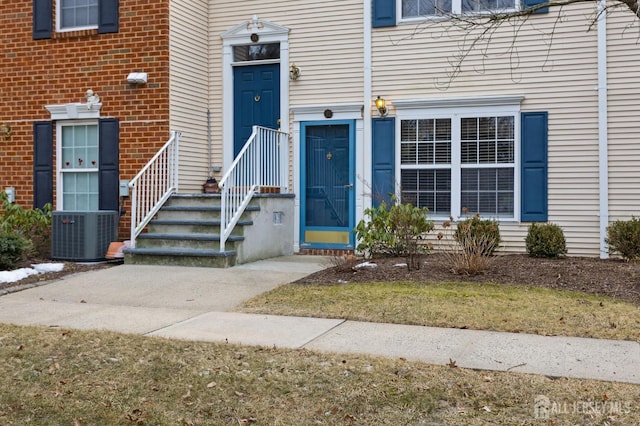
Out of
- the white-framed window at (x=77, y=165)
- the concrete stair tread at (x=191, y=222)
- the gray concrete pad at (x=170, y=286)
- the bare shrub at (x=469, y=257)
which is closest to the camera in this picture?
the gray concrete pad at (x=170, y=286)

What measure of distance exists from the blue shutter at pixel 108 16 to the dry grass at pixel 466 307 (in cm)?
617

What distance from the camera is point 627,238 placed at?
9.23m

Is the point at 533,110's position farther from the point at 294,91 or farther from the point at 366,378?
the point at 366,378

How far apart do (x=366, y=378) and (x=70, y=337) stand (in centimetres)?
269

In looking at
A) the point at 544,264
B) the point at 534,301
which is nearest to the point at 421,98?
the point at 544,264

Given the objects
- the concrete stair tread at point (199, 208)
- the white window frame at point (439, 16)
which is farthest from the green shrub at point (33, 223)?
the white window frame at point (439, 16)

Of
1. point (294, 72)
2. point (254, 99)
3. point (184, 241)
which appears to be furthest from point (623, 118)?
point (184, 241)

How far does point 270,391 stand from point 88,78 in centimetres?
880

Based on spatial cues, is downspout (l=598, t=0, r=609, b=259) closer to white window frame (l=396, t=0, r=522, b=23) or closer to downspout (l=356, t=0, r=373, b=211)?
white window frame (l=396, t=0, r=522, b=23)

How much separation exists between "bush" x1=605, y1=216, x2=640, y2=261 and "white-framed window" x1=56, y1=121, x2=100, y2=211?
27.6 ft

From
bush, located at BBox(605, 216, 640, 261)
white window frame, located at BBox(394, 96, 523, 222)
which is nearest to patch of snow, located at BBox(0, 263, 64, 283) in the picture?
white window frame, located at BBox(394, 96, 523, 222)

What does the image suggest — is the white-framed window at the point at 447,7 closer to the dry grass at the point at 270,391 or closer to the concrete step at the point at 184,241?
the concrete step at the point at 184,241

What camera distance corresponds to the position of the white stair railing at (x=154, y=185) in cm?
1005

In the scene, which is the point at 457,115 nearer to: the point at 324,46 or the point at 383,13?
the point at 383,13
